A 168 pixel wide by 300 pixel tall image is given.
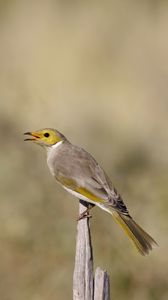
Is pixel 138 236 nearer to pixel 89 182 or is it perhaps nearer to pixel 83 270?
pixel 89 182

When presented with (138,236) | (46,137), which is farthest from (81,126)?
(138,236)

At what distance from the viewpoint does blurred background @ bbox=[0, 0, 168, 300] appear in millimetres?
9250

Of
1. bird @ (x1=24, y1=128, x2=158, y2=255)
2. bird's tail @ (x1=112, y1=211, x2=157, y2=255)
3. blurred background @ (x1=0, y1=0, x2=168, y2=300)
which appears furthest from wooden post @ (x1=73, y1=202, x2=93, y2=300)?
blurred background @ (x1=0, y1=0, x2=168, y2=300)

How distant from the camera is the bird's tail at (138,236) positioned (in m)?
6.46

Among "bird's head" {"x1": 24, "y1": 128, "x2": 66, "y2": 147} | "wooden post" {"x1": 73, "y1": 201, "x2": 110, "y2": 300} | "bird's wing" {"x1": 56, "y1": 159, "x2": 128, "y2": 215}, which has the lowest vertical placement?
"wooden post" {"x1": 73, "y1": 201, "x2": 110, "y2": 300}

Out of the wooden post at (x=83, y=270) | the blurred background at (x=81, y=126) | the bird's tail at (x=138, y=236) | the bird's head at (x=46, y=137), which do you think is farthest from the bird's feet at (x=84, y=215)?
the blurred background at (x=81, y=126)

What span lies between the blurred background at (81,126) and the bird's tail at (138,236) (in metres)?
2.07

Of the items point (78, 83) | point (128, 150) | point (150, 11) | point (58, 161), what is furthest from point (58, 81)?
point (58, 161)

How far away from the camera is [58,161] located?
7.07 m

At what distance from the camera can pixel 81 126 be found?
1438 cm

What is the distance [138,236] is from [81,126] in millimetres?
7864

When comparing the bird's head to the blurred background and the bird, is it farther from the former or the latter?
the blurred background

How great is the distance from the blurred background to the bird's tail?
207cm

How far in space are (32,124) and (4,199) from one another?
409 cm
